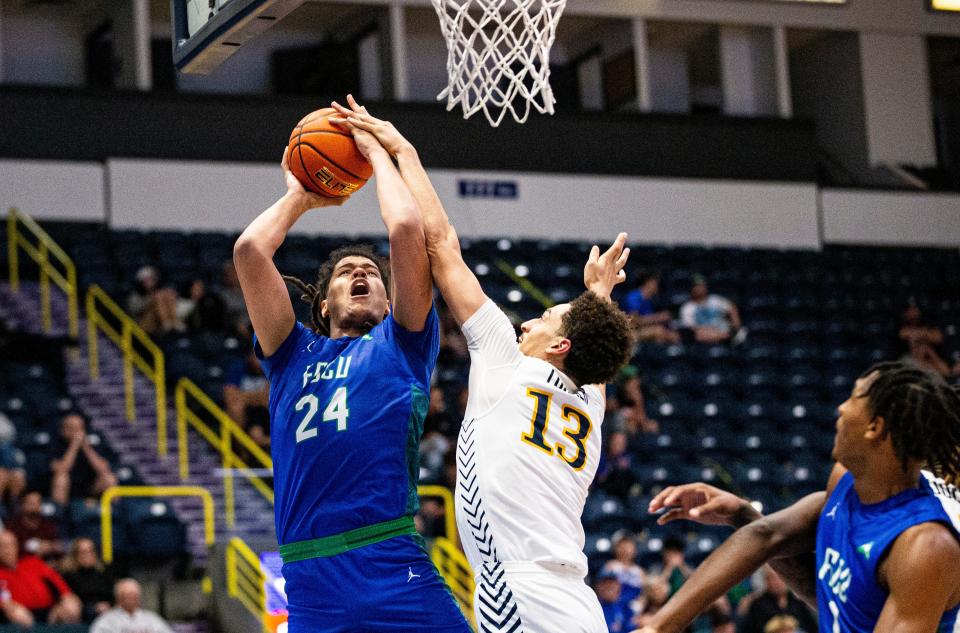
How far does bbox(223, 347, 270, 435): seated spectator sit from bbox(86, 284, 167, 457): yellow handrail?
0.59m

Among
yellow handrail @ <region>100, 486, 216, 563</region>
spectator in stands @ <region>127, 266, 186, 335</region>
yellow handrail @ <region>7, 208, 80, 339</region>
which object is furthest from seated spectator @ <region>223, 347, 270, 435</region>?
yellow handrail @ <region>7, 208, 80, 339</region>

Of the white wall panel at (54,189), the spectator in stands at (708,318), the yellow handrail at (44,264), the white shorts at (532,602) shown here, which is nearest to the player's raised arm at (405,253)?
the white shorts at (532,602)

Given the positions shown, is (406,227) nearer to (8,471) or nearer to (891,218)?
(8,471)

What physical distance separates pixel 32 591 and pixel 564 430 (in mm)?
6567

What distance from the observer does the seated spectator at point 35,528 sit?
10.4m

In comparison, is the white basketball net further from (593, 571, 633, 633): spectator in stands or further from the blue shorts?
(593, 571, 633, 633): spectator in stands

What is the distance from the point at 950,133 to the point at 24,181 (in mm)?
13304

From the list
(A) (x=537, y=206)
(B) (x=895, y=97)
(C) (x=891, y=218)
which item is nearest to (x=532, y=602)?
(A) (x=537, y=206)

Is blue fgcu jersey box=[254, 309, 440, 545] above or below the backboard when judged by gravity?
below

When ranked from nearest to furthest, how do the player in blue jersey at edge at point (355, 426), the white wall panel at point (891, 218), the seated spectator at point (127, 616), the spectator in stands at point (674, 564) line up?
the player in blue jersey at edge at point (355, 426)
the seated spectator at point (127, 616)
the spectator in stands at point (674, 564)
the white wall panel at point (891, 218)

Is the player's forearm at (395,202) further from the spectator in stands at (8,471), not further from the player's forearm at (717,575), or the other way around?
the spectator in stands at (8,471)

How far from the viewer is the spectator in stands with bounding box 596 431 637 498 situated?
13.4 metres

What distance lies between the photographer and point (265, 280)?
14.6ft

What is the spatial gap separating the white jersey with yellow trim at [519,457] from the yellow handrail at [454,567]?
6.91 meters
